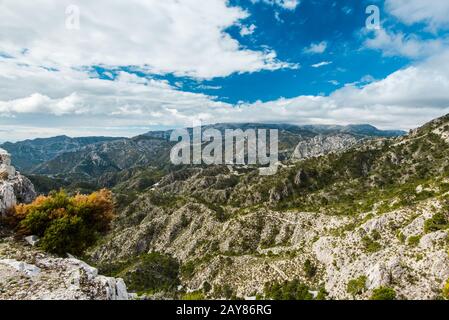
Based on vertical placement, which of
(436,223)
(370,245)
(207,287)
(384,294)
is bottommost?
(207,287)

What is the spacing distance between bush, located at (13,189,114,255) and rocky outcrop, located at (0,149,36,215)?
2059 millimetres

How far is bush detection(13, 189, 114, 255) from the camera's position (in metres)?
30.5

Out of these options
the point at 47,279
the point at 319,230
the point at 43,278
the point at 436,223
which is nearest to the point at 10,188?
the point at 43,278

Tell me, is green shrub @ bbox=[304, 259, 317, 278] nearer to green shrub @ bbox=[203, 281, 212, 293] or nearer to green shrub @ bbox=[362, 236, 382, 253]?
green shrub @ bbox=[362, 236, 382, 253]

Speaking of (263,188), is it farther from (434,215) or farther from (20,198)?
(20,198)

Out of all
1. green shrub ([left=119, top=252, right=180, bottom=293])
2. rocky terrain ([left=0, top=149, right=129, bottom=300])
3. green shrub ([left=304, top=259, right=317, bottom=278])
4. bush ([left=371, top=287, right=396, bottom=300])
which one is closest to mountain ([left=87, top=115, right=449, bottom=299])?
green shrub ([left=304, top=259, right=317, bottom=278])

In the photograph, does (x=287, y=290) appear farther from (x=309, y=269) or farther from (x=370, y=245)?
(x=370, y=245)

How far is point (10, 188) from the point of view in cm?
3641

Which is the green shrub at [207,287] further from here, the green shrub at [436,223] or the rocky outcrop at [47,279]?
the rocky outcrop at [47,279]

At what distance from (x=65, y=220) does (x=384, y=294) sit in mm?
46793

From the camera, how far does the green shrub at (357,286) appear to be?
182ft
